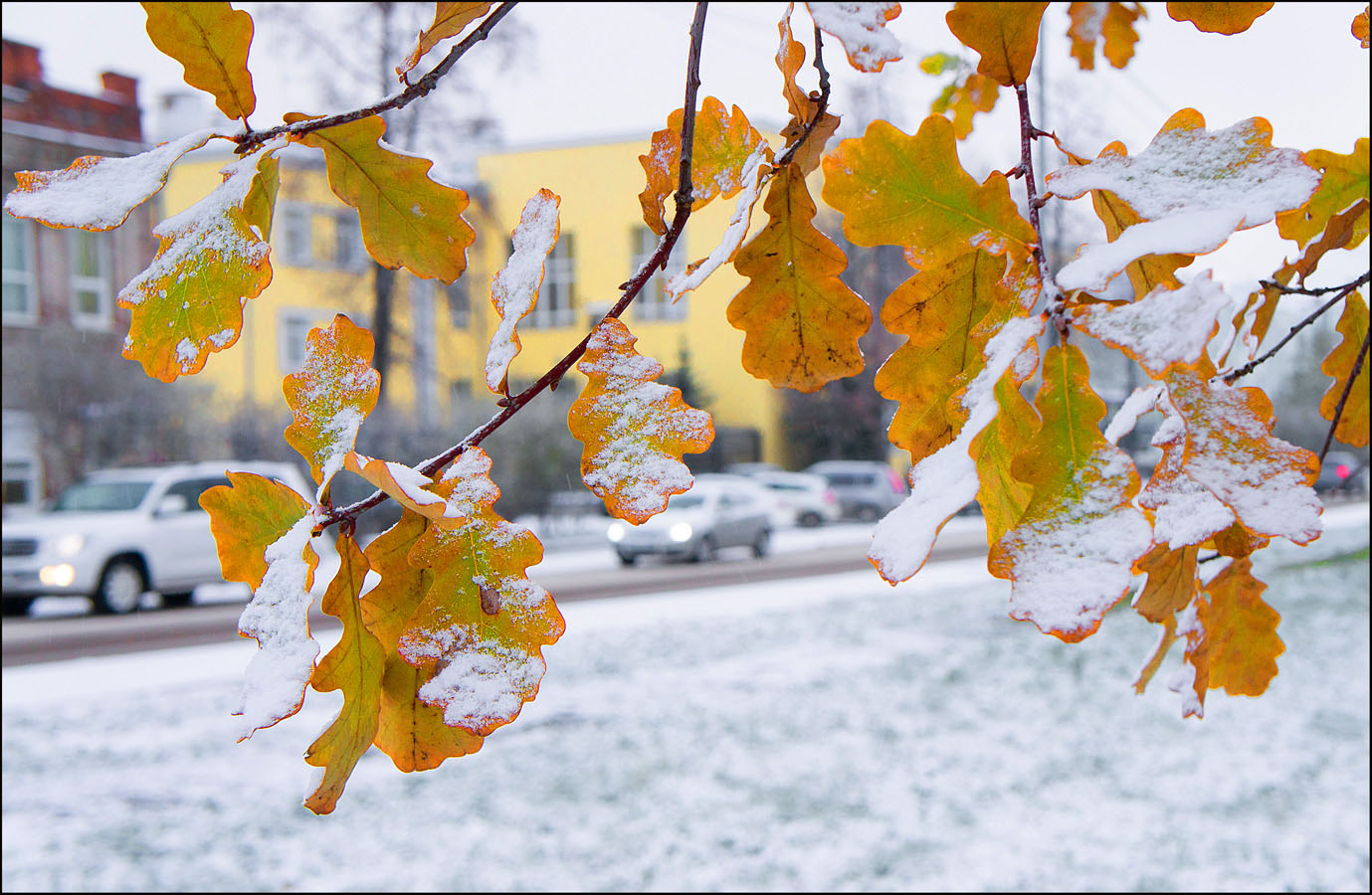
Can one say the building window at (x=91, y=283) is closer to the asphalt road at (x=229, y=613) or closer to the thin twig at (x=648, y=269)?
the asphalt road at (x=229, y=613)

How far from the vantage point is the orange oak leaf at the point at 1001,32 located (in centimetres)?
40

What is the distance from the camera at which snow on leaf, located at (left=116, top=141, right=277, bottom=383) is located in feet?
1.53

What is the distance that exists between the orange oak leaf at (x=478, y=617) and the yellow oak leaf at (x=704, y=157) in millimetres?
180

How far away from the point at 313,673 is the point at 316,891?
3.15 m

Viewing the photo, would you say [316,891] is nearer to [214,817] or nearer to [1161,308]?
[214,817]

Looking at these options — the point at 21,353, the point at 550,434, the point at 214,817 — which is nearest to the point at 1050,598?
the point at 214,817

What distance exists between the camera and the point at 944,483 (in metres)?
0.34

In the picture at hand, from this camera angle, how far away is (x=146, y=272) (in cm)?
47

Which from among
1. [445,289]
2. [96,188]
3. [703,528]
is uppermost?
[445,289]

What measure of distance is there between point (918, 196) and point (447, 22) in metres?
0.25

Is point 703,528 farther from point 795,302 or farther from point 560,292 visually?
point 795,302

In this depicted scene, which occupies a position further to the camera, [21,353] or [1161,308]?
[21,353]

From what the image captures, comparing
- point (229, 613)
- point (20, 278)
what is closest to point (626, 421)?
point (229, 613)

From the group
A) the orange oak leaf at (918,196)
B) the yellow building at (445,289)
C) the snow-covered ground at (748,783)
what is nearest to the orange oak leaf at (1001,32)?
the orange oak leaf at (918,196)
